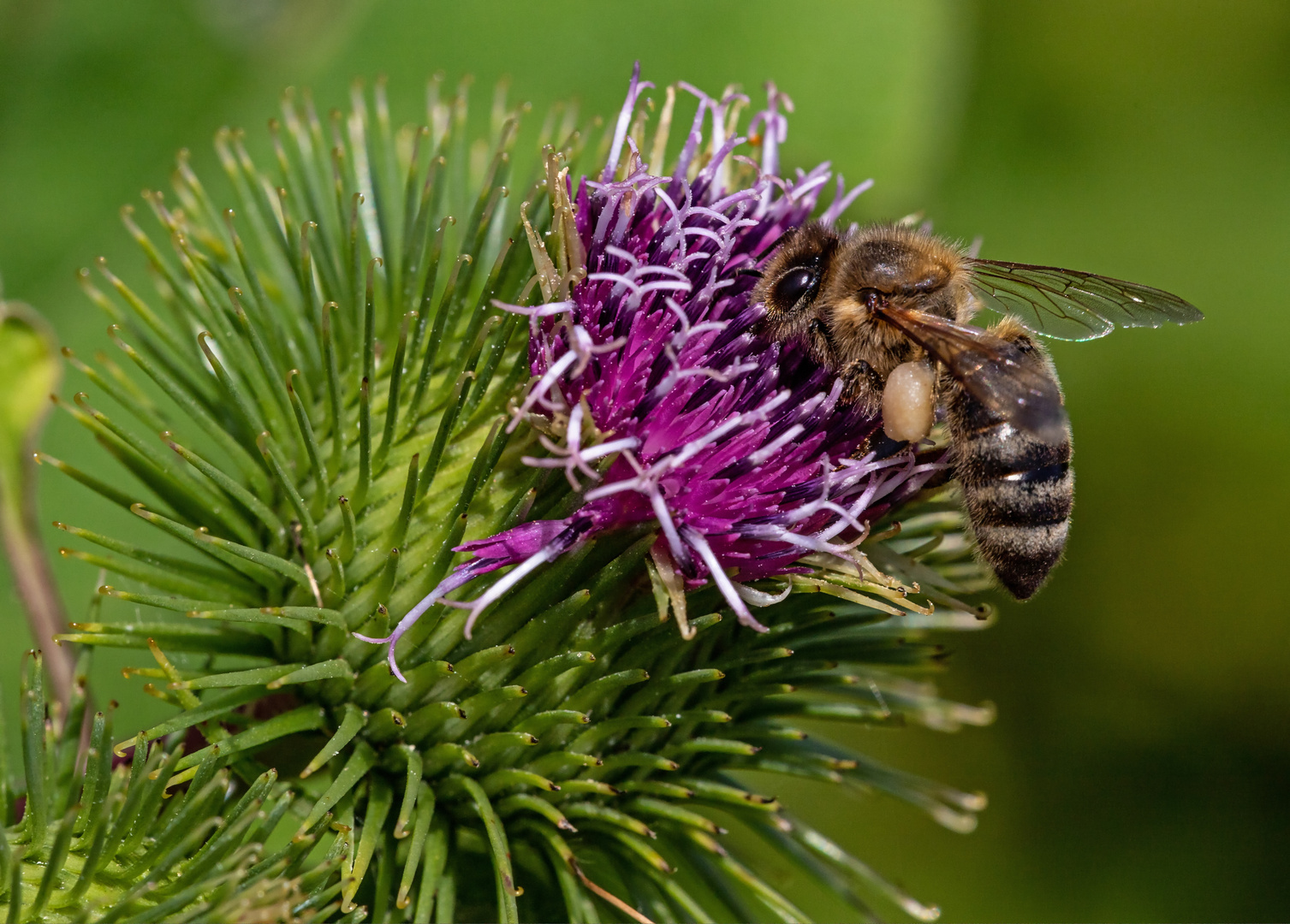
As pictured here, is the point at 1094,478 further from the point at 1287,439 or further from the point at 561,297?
the point at 561,297

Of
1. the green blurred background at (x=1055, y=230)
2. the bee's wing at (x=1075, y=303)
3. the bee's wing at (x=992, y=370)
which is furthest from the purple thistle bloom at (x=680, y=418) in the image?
the green blurred background at (x=1055, y=230)

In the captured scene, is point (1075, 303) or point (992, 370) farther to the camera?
point (1075, 303)

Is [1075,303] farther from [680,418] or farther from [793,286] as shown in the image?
[680,418]

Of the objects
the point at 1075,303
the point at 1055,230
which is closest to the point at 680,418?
the point at 1075,303

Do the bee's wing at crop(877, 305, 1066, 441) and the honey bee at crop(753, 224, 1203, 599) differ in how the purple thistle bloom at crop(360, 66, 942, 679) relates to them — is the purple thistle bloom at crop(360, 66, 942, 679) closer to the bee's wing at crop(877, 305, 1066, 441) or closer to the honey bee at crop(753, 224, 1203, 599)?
the honey bee at crop(753, 224, 1203, 599)

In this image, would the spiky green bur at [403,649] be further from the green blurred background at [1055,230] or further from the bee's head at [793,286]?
the green blurred background at [1055,230]

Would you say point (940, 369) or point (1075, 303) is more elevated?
point (1075, 303)

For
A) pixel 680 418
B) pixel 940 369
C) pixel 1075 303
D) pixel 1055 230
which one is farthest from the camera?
pixel 1055 230
